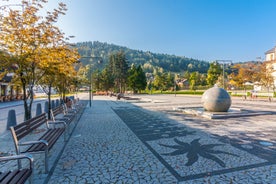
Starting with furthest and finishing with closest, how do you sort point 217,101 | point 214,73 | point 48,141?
1. point 214,73
2. point 217,101
3. point 48,141

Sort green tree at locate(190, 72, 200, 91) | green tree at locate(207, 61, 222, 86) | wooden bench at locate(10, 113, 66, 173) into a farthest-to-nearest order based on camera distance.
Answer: green tree at locate(190, 72, 200, 91) < green tree at locate(207, 61, 222, 86) < wooden bench at locate(10, 113, 66, 173)

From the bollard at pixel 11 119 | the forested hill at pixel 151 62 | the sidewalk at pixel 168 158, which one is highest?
the forested hill at pixel 151 62

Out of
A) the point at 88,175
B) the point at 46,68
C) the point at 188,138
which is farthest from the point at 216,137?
the point at 46,68

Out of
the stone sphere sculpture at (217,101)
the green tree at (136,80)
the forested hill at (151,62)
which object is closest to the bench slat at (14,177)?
the stone sphere sculpture at (217,101)

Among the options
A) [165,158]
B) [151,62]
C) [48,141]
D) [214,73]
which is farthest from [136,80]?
[151,62]

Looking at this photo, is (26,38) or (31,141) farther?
(26,38)

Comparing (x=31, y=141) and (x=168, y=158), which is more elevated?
(x=31, y=141)

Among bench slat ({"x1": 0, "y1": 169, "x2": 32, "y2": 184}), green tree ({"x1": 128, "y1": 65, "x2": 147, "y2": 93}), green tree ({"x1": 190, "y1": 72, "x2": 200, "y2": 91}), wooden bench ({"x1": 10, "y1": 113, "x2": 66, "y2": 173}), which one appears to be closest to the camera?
bench slat ({"x1": 0, "y1": 169, "x2": 32, "y2": 184})

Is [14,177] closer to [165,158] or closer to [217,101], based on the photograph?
[165,158]

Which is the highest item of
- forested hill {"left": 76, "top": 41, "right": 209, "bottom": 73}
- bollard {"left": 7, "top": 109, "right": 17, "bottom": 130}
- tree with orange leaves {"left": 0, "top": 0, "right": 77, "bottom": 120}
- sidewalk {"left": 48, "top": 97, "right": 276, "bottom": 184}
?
forested hill {"left": 76, "top": 41, "right": 209, "bottom": 73}

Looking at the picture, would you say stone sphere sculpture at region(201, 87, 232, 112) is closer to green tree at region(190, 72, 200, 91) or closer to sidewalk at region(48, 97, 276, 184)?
sidewalk at region(48, 97, 276, 184)

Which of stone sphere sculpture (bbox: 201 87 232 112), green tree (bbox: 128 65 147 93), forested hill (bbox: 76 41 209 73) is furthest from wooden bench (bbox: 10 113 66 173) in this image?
forested hill (bbox: 76 41 209 73)

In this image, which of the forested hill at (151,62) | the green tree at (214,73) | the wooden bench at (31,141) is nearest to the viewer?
the wooden bench at (31,141)

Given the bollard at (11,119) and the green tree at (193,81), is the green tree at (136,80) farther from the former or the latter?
the bollard at (11,119)
